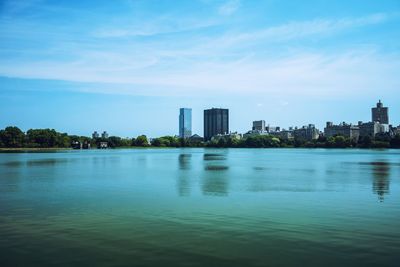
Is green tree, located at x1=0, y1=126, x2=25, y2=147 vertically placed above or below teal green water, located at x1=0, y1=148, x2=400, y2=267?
above

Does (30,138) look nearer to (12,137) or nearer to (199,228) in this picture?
(12,137)

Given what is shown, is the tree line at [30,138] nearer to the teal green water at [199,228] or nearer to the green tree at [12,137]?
the green tree at [12,137]

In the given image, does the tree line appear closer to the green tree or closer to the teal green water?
the green tree

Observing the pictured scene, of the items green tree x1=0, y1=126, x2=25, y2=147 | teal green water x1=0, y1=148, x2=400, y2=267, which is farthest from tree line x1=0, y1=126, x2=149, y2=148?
teal green water x1=0, y1=148, x2=400, y2=267

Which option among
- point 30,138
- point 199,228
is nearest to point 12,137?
point 30,138

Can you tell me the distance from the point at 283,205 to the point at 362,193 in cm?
940

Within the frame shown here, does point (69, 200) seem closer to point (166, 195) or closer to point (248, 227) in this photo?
point (166, 195)

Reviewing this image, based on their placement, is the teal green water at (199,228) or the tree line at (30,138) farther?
the tree line at (30,138)

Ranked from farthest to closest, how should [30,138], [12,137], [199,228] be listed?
[30,138]
[12,137]
[199,228]

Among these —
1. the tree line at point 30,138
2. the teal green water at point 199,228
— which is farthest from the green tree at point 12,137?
the teal green water at point 199,228

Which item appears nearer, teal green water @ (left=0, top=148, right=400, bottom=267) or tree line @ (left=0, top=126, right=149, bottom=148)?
teal green water @ (left=0, top=148, right=400, bottom=267)

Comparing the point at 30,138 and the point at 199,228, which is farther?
the point at 30,138

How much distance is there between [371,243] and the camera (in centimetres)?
1491

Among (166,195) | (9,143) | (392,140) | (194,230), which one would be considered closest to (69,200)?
(166,195)
